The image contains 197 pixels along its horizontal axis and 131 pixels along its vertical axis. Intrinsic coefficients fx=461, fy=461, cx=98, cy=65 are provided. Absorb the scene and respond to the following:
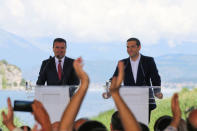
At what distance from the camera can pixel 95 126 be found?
2.77 m

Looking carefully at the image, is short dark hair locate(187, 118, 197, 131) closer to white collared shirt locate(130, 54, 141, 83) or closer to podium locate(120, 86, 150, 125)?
podium locate(120, 86, 150, 125)

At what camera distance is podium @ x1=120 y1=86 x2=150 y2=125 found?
5754mm

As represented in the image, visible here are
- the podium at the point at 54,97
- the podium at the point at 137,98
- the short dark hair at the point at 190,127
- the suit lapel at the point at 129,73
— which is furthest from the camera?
the suit lapel at the point at 129,73

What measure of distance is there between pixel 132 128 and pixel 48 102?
3639mm

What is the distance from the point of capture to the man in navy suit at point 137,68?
25.6 feet

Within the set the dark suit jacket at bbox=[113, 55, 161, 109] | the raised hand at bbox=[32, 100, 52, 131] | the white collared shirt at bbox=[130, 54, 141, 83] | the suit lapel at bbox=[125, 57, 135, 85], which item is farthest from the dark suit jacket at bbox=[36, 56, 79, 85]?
the raised hand at bbox=[32, 100, 52, 131]

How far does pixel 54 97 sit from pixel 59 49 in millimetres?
1943

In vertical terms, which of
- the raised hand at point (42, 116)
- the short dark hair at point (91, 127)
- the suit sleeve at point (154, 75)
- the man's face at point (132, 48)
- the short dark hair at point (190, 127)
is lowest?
the short dark hair at point (190, 127)

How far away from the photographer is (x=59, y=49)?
788 cm

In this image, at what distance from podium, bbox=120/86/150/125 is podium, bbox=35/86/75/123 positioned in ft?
2.47

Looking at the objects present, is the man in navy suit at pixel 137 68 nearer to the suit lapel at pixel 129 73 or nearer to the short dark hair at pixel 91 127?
the suit lapel at pixel 129 73

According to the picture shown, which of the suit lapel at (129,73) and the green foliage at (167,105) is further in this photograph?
the green foliage at (167,105)

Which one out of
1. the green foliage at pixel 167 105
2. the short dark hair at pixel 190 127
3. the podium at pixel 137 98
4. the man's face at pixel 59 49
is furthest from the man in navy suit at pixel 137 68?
the green foliage at pixel 167 105

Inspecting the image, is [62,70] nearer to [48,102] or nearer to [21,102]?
[48,102]
